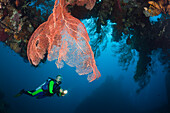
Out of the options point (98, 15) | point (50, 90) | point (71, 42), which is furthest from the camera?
point (50, 90)

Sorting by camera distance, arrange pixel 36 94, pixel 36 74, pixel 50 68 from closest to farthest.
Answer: pixel 36 94, pixel 50 68, pixel 36 74

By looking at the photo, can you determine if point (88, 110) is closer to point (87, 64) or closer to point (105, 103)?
point (105, 103)

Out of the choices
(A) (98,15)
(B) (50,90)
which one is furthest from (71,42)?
(B) (50,90)

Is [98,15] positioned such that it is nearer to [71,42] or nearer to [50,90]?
[71,42]

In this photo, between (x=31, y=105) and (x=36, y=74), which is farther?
(x=36, y=74)

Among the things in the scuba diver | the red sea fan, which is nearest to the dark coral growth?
the red sea fan

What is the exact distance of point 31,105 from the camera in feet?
218

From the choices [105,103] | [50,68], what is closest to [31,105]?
[50,68]

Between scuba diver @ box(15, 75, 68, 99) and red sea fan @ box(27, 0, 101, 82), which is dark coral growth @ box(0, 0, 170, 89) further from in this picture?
scuba diver @ box(15, 75, 68, 99)

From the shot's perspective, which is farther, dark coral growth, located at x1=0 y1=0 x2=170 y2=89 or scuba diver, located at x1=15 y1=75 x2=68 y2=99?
scuba diver, located at x1=15 y1=75 x2=68 y2=99

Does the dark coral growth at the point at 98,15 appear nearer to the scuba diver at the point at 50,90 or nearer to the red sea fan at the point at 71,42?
the red sea fan at the point at 71,42

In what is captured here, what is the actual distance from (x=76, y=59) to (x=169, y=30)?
5.81m

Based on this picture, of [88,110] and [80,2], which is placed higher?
[80,2]

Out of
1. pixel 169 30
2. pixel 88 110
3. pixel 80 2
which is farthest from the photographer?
pixel 88 110
